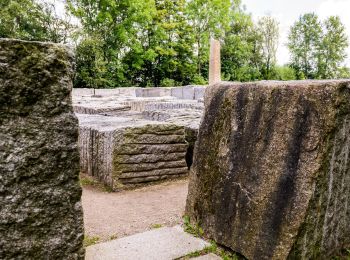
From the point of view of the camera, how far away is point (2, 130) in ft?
5.69

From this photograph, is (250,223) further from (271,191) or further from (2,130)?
(2,130)

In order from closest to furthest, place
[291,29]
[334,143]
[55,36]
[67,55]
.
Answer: [67,55] < [334,143] < [55,36] < [291,29]

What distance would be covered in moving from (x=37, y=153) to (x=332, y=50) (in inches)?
1848

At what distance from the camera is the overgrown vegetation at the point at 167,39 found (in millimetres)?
25453

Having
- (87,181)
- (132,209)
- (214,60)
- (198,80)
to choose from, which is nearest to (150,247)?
(132,209)

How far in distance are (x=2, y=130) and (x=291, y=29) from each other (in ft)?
159

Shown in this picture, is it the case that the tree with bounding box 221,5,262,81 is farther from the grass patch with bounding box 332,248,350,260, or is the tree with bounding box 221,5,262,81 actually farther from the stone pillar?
the grass patch with bounding box 332,248,350,260

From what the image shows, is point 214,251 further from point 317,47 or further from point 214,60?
point 317,47

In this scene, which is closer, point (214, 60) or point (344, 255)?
point (344, 255)

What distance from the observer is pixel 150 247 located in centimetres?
311

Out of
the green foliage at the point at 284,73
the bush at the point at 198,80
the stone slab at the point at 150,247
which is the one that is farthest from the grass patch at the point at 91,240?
the green foliage at the point at 284,73

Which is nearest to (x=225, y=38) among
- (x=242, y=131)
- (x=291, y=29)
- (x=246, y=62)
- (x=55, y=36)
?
(x=246, y=62)

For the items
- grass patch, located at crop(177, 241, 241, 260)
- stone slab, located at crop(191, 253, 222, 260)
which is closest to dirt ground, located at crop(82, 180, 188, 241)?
grass patch, located at crop(177, 241, 241, 260)

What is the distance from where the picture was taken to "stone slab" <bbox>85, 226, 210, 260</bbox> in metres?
2.96
